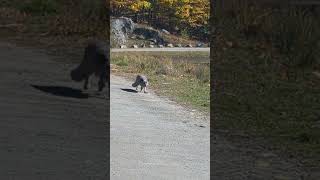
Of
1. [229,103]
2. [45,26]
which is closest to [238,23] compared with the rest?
[229,103]

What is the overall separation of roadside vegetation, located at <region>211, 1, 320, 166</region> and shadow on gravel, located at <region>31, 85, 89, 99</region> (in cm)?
108

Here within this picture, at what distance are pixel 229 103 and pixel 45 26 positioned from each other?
2706 mm

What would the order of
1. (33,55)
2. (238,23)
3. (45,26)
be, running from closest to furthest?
1. (238,23)
2. (33,55)
3. (45,26)

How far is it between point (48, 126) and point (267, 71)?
7.10 feet

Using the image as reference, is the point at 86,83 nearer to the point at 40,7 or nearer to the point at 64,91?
the point at 64,91

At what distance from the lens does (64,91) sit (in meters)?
4.82

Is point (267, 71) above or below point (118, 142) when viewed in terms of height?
above

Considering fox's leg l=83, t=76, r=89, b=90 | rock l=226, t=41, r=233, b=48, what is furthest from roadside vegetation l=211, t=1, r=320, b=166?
fox's leg l=83, t=76, r=89, b=90

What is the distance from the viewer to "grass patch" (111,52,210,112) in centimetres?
396

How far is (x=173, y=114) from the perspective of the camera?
4.19 metres

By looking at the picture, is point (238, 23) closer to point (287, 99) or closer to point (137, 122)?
point (287, 99)

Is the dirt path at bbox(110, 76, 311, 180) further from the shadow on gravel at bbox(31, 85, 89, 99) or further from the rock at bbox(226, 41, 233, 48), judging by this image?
the rock at bbox(226, 41, 233, 48)

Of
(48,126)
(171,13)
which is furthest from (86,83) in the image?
(171,13)

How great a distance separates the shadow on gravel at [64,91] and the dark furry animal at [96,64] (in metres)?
0.10
